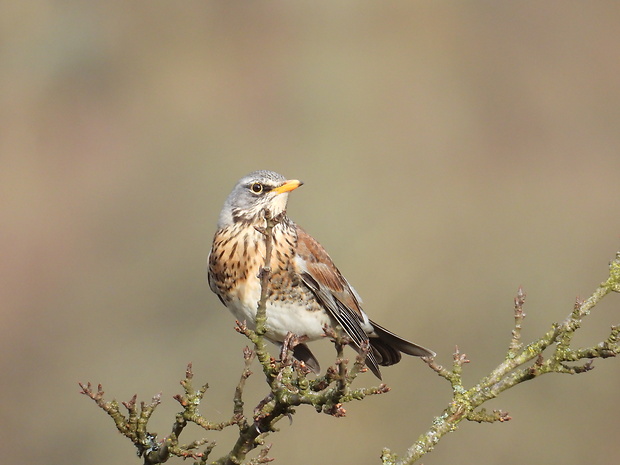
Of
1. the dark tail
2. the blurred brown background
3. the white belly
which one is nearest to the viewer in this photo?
the white belly

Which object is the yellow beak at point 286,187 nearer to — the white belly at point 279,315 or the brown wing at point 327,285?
the brown wing at point 327,285

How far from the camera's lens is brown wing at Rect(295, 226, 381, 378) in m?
4.97

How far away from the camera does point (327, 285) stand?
16.6ft

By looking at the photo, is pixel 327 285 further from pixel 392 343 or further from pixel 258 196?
pixel 258 196

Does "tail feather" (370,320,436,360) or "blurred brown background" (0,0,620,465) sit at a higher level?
"blurred brown background" (0,0,620,465)

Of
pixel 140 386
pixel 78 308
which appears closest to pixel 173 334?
pixel 140 386

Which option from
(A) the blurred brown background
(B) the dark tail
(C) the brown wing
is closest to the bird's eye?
(C) the brown wing

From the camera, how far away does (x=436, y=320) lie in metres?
9.35

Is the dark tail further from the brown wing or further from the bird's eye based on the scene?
the bird's eye

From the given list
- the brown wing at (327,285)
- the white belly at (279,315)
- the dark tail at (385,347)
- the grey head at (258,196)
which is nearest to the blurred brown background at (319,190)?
the dark tail at (385,347)

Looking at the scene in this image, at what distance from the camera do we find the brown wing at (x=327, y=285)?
196 inches

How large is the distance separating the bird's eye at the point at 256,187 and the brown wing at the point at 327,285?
34 centimetres

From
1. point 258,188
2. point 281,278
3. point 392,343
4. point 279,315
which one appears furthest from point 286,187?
point 392,343

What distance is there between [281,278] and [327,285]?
29 cm
